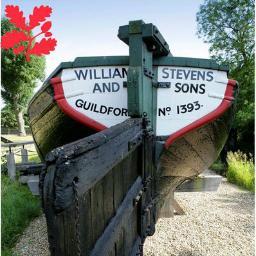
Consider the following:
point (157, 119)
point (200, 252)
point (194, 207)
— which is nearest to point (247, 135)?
point (194, 207)

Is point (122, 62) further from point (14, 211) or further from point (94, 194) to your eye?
point (14, 211)

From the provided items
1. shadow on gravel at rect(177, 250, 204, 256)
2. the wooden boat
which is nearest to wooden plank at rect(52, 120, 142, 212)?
the wooden boat

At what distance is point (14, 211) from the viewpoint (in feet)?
19.3

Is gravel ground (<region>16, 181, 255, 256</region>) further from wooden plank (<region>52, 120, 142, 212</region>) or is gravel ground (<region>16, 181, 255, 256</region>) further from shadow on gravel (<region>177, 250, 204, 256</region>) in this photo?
wooden plank (<region>52, 120, 142, 212</region>)

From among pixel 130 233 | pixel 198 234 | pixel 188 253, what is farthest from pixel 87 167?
pixel 198 234

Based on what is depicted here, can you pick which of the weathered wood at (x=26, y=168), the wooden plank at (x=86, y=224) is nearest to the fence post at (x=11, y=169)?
the weathered wood at (x=26, y=168)

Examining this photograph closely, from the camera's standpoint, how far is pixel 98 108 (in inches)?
126

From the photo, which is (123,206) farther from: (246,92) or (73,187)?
(246,92)

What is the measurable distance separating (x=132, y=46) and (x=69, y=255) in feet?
6.85

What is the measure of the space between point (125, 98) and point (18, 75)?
22441 mm

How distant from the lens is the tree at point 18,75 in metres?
22.8

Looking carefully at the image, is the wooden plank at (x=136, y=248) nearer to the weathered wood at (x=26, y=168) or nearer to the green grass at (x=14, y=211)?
the green grass at (x=14, y=211)

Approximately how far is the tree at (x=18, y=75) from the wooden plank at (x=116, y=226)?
A: 22114 mm

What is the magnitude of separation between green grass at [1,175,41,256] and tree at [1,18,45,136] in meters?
17.6
